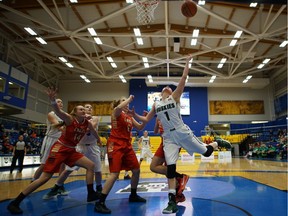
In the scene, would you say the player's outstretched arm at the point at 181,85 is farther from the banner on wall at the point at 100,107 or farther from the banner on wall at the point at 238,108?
the banner on wall at the point at 238,108

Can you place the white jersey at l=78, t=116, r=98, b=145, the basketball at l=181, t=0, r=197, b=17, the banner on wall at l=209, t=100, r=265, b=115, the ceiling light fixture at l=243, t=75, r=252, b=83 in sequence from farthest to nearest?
the banner on wall at l=209, t=100, r=265, b=115 → the ceiling light fixture at l=243, t=75, r=252, b=83 → the white jersey at l=78, t=116, r=98, b=145 → the basketball at l=181, t=0, r=197, b=17

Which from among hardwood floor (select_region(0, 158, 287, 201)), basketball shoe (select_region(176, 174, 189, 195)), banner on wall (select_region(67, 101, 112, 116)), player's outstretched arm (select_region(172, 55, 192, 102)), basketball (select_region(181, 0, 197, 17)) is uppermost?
banner on wall (select_region(67, 101, 112, 116))

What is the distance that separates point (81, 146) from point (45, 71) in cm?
2637

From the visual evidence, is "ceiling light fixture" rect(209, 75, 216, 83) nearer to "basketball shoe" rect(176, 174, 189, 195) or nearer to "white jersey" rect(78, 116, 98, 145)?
"white jersey" rect(78, 116, 98, 145)

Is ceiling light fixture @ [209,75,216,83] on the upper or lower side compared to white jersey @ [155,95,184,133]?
upper

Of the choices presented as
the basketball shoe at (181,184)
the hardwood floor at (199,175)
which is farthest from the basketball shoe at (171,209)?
the hardwood floor at (199,175)

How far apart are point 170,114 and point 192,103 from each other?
27.6 m

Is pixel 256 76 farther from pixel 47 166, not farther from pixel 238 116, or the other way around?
pixel 47 166

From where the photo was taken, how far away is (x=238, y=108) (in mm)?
30984

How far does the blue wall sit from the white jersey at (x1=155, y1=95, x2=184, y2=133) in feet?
85.3

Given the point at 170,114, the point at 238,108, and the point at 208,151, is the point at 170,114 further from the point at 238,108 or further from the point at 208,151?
the point at 238,108

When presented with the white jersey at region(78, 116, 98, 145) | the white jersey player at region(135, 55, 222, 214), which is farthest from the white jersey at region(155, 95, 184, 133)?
the white jersey at region(78, 116, 98, 145)

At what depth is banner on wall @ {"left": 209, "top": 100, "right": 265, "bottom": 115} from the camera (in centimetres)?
3089

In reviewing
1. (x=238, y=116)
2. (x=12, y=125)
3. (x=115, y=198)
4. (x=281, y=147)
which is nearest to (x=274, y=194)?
(x=115, y=198)
